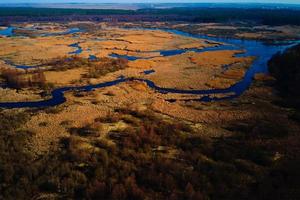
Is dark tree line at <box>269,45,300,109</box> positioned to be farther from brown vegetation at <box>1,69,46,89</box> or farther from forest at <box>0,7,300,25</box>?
forest at <box>0,7,300,25</box>

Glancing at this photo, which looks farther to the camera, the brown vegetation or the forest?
the forest

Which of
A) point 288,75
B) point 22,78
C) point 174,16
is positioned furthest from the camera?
point 174,16

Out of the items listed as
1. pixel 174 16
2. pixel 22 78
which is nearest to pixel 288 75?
pixel 22 78

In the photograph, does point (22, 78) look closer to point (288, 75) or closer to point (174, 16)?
point (288, 75)

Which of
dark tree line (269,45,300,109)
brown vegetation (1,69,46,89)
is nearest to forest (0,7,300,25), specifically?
dark tree line (269,45,300,109)

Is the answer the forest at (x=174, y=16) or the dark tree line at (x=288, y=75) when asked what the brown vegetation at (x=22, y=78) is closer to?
the dark tree line at (x=288, y=75)

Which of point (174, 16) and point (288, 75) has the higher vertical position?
point (174, 16)

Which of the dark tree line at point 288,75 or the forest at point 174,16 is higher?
the forest at point 174,16

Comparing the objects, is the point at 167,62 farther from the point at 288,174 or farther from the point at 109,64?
the point at 288,174

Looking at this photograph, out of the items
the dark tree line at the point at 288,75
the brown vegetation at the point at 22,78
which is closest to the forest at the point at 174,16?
the dark tree line at the point at 288,75

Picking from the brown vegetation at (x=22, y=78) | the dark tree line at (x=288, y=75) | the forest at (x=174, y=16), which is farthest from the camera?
the forest at (x=174, y=16)

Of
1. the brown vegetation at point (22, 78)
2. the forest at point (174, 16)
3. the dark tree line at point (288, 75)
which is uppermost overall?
the forest at point (174, 16)

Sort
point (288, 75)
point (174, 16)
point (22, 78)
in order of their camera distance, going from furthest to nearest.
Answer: point (174, 16)
point (22, 78)
point (288, 75)
